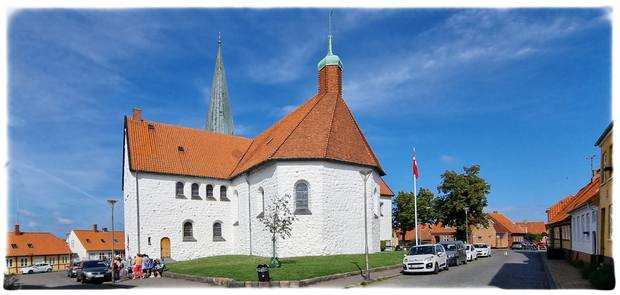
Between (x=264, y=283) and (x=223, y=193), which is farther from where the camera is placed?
(x=223, y=193)

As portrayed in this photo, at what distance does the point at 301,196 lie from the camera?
105ft

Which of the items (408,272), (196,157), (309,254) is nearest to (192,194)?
(196,157)

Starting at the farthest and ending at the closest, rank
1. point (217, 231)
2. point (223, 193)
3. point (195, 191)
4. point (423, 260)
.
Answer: point (223, 193) → point (217, 231) → point (195, 191) → point (423, 260)

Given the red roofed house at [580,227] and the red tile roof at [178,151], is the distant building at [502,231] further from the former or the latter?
the red tile roof at [178,151]

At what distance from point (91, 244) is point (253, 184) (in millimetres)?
45197

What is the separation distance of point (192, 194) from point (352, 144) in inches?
542

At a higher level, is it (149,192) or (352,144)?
(352,144)

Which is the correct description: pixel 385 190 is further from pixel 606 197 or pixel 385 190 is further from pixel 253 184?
pixel 606 197

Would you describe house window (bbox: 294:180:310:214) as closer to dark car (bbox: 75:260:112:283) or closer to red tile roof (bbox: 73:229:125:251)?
dark car (bbox: 75:260:112:283)

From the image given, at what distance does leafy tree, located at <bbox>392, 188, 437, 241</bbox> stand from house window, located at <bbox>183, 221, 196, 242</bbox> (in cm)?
3117

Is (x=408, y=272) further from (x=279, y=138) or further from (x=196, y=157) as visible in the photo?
(x=196, y=157)

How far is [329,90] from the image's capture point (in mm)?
37500

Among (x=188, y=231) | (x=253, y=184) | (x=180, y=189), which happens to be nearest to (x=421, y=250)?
(x=253, y=184)

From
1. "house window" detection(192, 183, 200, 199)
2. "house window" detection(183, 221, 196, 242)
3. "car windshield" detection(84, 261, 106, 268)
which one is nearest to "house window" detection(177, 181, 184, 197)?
"house window" detection(192, 183, 200, 199)
